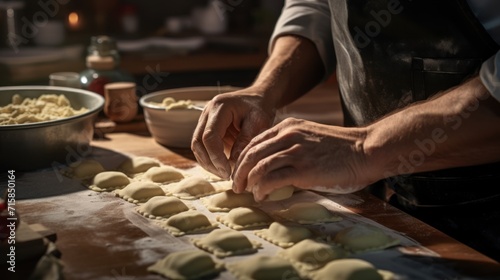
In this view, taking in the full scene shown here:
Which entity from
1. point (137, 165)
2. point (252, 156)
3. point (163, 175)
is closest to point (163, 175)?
point (163, 175)

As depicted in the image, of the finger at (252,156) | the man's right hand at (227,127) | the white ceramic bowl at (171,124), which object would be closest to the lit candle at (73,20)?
the white ceramic bowl at (171,124)

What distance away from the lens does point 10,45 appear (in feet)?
16.2

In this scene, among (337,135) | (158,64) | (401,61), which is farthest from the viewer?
(158,64)

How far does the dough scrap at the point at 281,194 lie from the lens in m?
1.92

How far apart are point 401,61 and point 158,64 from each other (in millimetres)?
2992

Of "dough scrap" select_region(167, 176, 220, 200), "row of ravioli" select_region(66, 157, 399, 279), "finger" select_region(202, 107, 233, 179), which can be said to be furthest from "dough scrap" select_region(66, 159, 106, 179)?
"finger" select_region(202, 107, 233, 179)

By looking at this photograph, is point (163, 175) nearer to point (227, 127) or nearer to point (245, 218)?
point (227, 127)

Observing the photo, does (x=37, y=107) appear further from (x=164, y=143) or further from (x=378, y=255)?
(x=378, y=255)

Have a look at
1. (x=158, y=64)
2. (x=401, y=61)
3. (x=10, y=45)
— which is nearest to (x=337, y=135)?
(x=401, y=61)

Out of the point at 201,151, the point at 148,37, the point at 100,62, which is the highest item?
the point at 100,62

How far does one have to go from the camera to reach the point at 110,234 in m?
1.79

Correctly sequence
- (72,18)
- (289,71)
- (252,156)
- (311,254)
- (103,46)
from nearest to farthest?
(311,254), (252,156), (289,71), (103,46), (72,18)

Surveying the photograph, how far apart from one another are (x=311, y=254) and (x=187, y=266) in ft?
0.98

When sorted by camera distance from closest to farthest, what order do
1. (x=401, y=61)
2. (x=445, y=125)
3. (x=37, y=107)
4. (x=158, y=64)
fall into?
(x=445, y=125) → (x=401, y=61) → (x=37, y=107) → (x=158, y=64)
